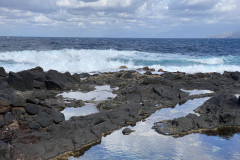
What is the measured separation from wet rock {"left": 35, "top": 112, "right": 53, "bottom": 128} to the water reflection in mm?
2173

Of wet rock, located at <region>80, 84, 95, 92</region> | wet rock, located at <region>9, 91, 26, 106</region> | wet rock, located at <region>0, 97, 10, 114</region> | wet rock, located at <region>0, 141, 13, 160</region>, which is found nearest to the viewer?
wet rock, located at <region>0, 141, 13, 160</region>

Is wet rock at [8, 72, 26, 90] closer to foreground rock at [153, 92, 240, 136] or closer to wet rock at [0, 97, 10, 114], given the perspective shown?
wet rock at [0, 97, 10, 114]

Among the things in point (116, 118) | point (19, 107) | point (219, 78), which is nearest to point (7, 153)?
point (19, 107)

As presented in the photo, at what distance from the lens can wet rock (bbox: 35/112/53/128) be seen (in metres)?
10.2

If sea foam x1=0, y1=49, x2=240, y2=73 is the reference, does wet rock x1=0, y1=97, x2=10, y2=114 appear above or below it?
above

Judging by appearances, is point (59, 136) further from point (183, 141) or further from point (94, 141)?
point (183, 141)

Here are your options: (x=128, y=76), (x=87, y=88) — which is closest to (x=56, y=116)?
(x=87, y=88)

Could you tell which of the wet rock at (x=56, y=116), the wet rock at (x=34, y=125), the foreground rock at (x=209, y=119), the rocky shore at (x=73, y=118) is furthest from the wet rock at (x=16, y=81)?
the foreground rock at (x=209, y=119)

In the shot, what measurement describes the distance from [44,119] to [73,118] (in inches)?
45.4

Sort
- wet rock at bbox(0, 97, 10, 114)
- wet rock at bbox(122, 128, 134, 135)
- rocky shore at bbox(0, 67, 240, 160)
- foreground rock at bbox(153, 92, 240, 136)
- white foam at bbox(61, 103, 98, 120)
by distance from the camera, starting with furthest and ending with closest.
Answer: white foam at bbox(61, 103, 98, 120) < foreground rock at bbox(153, 92, 240, 136) < wet rock at bbox(0, 97, 10, 114) < wet rock at bbox(122, 128, 134, 135) < rocky shore at bbox(0, 67, 240, 160)

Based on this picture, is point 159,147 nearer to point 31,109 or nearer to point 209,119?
point 209,119

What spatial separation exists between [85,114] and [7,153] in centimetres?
482

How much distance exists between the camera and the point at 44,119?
10.3 meters

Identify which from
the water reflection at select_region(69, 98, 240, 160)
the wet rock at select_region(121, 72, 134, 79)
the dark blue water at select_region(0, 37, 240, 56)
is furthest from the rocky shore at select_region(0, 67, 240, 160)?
the dark blue water at select_region(0, 37, 240, 56)
